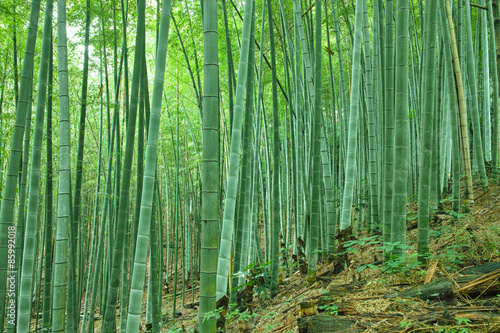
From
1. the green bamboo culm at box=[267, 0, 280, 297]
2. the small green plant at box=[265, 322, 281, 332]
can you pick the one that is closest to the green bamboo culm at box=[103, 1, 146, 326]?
the small green plant at box=[265, 322, 281, 332]

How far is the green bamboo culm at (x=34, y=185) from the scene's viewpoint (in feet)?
6.93

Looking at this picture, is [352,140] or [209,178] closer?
[209,178]

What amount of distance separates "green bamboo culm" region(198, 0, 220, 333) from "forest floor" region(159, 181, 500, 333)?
1.88ft

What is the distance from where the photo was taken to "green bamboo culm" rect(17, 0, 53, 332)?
2.11m

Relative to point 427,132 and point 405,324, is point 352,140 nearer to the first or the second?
point 427,132

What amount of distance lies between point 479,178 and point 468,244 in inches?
74.0

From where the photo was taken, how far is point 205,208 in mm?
1354

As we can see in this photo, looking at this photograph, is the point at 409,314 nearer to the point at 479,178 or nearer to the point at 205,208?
the point at 205,208

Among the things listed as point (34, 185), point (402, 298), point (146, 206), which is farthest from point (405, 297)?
point (34, 185)

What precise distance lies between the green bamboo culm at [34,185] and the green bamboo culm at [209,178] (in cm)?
132

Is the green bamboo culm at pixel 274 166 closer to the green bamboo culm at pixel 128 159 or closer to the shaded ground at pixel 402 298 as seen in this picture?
the shaded ground at pixel 402 298

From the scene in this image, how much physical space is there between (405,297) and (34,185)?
7.47ft

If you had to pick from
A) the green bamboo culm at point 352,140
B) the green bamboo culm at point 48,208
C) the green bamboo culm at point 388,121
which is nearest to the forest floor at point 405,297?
the green bamboo culm at point 388,121

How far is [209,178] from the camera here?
4.43ft
